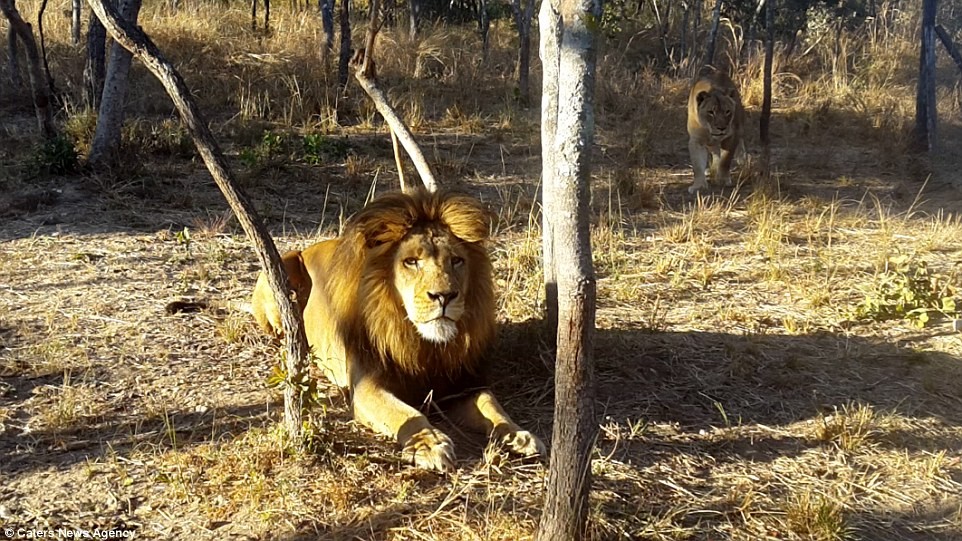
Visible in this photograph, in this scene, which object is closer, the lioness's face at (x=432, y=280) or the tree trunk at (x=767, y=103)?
the lioness's face at (x=432, y=280)

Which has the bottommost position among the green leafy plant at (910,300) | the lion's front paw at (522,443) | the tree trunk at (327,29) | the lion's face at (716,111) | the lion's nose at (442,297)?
the lion's front paw at (522,443)

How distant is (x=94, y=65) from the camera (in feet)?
31.7

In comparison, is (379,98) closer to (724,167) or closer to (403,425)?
(403,425)

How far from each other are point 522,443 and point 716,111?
6.40 m

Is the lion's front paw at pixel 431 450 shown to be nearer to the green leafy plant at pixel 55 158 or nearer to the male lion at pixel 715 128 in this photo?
the green leafy plant at pixel 55 158

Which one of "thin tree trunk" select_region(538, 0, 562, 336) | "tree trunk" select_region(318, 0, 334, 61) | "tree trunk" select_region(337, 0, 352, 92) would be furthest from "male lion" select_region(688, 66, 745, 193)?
"tree trunk" select_region(318, 0, 334, 61)

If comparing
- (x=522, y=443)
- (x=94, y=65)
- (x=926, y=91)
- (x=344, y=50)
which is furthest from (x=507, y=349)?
(x=926, y=91)

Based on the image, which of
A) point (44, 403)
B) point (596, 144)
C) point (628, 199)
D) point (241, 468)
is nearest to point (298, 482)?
point (241, 468)

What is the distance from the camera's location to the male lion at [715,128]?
9.21m

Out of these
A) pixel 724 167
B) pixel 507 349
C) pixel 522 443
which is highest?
A: pixel 724 167

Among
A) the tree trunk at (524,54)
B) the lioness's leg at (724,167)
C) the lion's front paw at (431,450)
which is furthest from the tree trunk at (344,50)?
the lion's front paw at (431,450)

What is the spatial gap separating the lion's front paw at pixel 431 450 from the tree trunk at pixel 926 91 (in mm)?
8294

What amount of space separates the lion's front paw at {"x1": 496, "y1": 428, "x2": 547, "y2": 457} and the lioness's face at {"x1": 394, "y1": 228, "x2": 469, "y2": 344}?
1.56ft

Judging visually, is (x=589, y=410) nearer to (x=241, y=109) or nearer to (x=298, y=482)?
(x=298, y=482)
